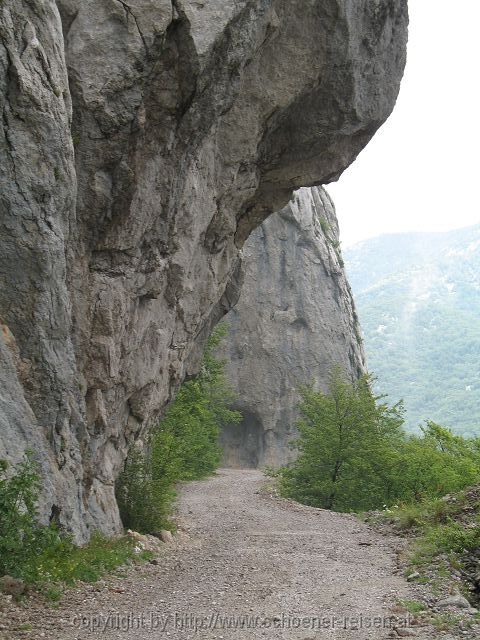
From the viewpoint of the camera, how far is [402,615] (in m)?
7.40

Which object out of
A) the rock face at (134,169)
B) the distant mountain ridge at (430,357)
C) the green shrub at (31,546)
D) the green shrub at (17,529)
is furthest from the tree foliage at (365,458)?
the distant mountain ridge at (430,357)

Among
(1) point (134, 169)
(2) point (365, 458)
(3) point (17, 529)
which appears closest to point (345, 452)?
(2) point (365, 458)

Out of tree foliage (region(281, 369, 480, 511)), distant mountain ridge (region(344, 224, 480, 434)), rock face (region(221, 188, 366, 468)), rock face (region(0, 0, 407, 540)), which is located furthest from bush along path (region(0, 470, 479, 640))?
distant mountain ridge (region(344, 224, 480, 434))

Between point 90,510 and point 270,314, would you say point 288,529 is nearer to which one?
point 90,510

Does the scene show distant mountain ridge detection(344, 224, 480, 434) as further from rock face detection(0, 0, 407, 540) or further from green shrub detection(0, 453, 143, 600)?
green shrub detection(0, 453, 143, 600)

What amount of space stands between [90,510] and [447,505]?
736 cm

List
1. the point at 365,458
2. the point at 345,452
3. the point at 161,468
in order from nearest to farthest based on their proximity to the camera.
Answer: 1. the point at 161,468
2. the point at 365,458
3. the point at 345,452

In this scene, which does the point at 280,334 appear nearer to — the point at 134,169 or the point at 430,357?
the point at 134,169

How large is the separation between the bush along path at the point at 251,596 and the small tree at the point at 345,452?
15.0 ft

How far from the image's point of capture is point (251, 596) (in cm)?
832

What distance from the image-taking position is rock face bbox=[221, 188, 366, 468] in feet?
130

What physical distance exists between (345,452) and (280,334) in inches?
823

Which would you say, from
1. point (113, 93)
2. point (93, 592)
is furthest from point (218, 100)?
point (93, 592)

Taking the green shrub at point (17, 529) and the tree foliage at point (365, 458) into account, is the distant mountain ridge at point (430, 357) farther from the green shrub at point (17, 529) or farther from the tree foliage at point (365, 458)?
the green shrub at point (17, 529)
